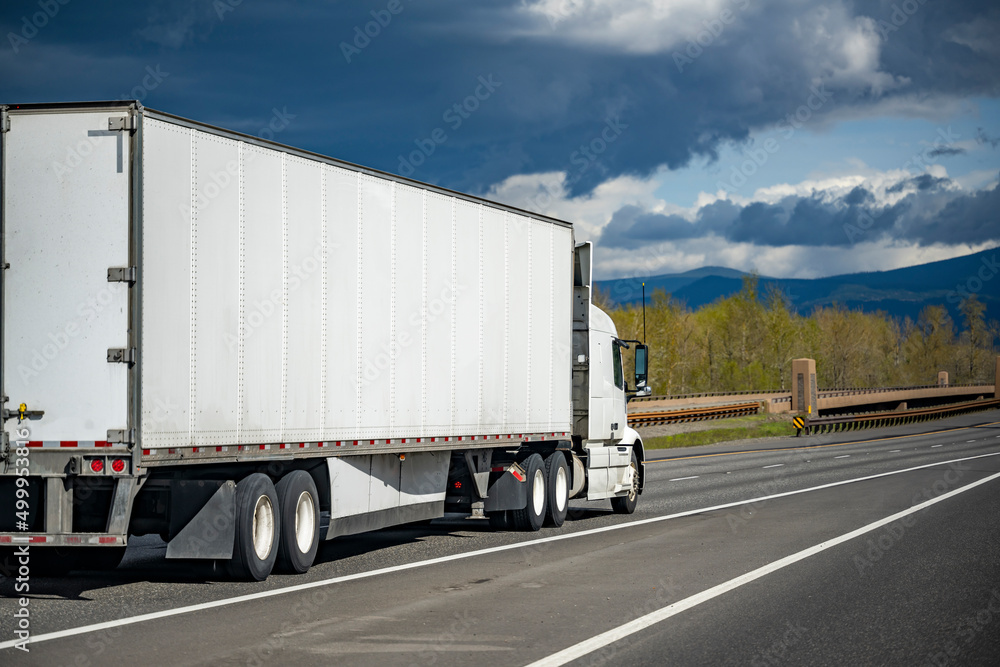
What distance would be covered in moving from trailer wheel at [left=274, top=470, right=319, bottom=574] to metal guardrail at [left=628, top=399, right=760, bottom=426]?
129ft

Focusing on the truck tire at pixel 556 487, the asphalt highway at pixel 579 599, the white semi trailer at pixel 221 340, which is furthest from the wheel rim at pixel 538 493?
Answer: the white semi trailer at pixel 221 340

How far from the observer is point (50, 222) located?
9.28 meters

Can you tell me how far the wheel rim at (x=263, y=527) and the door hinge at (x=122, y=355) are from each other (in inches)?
76.7

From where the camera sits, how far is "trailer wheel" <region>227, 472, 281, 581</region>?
1002cm

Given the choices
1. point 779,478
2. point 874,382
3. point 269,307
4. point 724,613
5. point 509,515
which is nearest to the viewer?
point 724,613

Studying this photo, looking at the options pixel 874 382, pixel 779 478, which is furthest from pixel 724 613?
pixel 874 382

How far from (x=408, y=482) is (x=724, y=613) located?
17.1 ft

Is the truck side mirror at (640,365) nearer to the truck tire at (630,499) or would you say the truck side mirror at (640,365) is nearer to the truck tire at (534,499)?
the truck tire at (630,499)

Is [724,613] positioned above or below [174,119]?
below

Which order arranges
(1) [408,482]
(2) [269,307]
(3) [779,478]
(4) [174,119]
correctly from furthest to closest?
(3) [779,478] → (1) [408,482] → (2) [269,307] → (4) [174,119]

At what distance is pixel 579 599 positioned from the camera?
30.9ft

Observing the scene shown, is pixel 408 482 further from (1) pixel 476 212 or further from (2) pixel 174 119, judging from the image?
(2) pixel 174 119

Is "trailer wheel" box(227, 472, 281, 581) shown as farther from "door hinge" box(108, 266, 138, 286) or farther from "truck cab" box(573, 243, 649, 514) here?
"truck cab" box(573, 243, 649, 514)

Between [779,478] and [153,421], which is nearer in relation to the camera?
[153,421]
